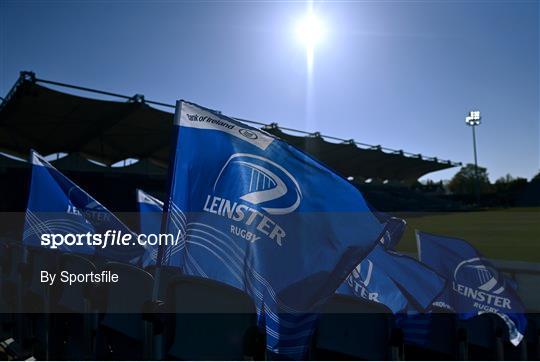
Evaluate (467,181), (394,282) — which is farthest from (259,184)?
(467,181)

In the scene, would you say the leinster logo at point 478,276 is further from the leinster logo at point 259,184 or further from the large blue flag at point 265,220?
the leinster logo at point 259,184

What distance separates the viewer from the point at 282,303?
2.00 m

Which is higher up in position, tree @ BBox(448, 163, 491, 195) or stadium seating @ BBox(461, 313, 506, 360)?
tree @ BBox(448, 163, 491, 195)

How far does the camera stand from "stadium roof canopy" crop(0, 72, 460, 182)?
1948cm

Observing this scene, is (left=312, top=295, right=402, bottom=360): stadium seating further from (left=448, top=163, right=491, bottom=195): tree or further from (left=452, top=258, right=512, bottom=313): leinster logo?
(left=448, top=163, right=491, bottom=195): tree

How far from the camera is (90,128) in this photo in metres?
24.4

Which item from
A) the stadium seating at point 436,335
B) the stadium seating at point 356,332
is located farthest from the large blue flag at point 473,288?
the stadium seating at point 356,332

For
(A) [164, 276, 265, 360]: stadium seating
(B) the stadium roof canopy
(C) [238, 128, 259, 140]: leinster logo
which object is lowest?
(A) [164, 276, 265, 360]: stadium seating

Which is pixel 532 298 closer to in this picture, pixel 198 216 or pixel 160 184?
pixel 198 216

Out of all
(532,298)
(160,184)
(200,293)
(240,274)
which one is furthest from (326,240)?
(160,184)

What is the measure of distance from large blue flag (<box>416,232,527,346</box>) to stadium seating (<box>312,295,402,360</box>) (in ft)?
3.09

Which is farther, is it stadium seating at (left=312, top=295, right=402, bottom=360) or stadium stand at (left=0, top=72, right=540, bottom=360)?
stadium seating at (left=312, top=295, right=402, bottom=360)

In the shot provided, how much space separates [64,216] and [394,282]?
122 inches

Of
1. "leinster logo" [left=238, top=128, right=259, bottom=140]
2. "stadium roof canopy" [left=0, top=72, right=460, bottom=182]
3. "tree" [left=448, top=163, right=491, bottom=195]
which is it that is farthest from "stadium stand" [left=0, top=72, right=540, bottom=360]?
"tree" [left=448, top=163, right=491, bottom=195]
